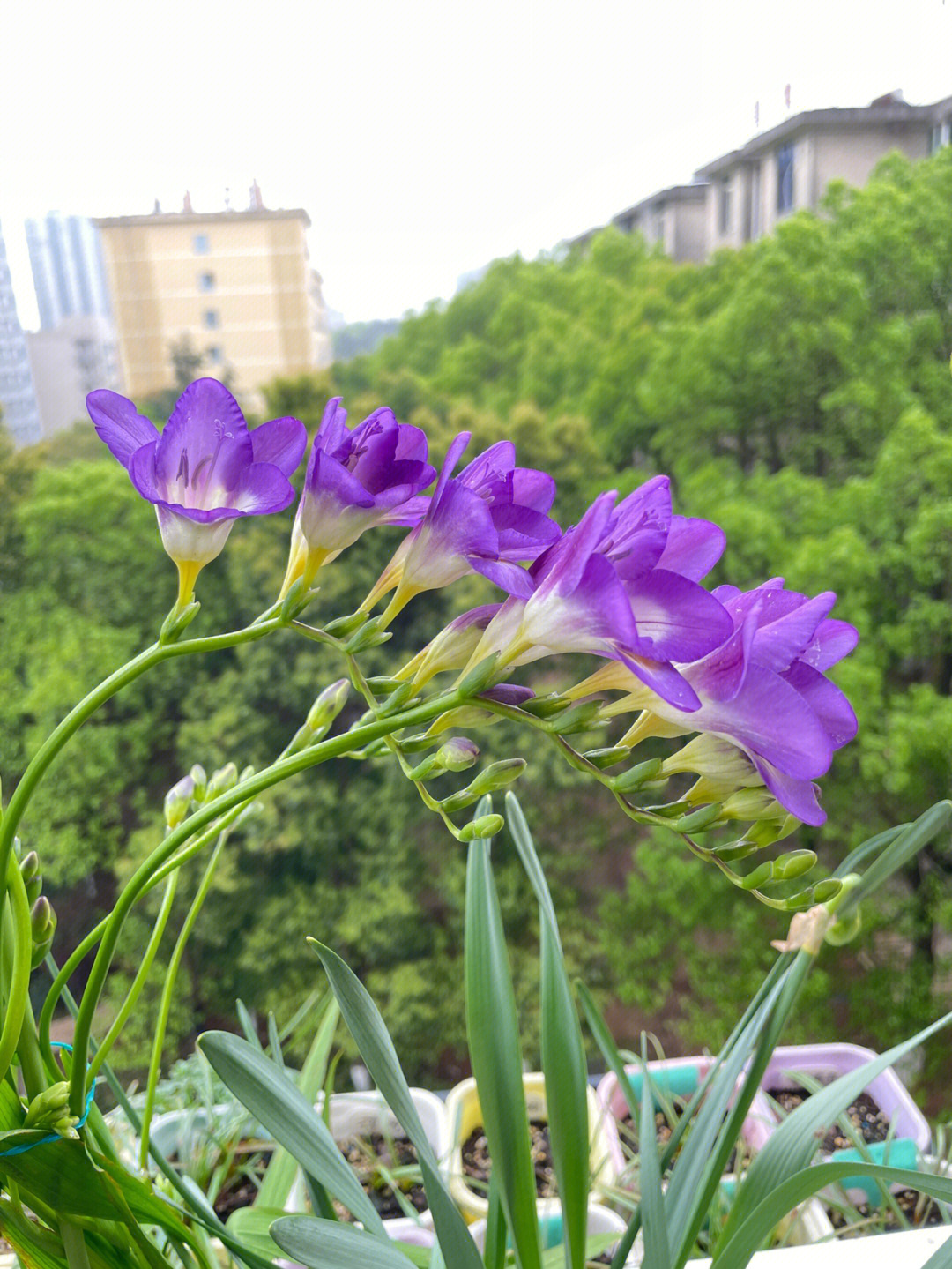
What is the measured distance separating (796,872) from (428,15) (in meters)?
2.57

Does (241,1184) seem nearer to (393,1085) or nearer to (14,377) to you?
(393,1085)

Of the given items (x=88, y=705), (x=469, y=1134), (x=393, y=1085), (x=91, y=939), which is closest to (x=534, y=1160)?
(x=469, y=1134)

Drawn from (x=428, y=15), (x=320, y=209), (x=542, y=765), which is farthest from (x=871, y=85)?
(x=542, y=765)

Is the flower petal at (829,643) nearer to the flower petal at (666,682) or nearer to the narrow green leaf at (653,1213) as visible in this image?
the flower petal at (666,682)

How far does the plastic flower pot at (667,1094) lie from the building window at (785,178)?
7.78ft

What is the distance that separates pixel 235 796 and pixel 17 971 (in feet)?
0.37

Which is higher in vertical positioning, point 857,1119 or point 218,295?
point 218,295

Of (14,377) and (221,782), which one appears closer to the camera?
(221,782)

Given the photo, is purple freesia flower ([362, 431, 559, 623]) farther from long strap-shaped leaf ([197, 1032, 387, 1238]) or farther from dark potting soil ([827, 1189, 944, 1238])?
dark potting soil ([827, 1189, 944, 1238])

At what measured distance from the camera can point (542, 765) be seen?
11.0 feet

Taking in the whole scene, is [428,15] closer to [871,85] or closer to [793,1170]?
[871,85]

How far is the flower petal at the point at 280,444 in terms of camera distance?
34 centimetres

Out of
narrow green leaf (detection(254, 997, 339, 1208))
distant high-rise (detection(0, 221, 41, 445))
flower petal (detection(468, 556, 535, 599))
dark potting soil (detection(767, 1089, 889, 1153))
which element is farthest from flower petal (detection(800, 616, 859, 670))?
distant high-rise (detection(0, 221, 41, 445))

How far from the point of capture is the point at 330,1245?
354 millimetres
